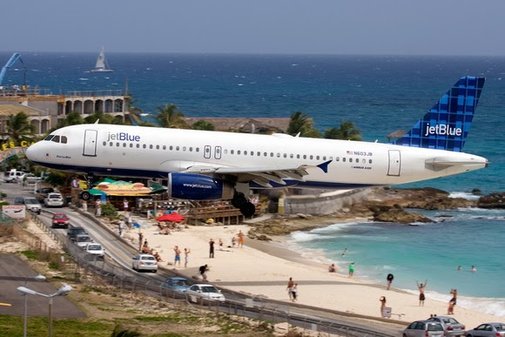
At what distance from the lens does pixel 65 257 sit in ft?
207

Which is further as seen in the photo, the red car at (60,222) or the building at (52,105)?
the building at (52,105)

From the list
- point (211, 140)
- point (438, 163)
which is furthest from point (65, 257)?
point (438, 163)

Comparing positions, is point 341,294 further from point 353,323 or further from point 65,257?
point 65,257

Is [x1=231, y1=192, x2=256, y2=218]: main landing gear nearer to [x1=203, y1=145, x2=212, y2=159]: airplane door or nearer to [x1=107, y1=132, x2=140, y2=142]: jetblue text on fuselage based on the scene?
[x1=203, y1=145, x2=212, y2=159]: airplane door

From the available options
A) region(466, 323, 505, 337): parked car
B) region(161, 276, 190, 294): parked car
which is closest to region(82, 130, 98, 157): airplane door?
region(161, 276, 190, 294): parked car

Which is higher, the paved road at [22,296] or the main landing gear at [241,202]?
the main landing gear at [241,202]

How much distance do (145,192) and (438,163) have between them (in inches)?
1161

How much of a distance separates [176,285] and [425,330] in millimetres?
13755

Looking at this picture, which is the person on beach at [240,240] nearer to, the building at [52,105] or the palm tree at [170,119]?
the palm tree at [170,119]

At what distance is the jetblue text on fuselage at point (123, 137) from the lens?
196ft

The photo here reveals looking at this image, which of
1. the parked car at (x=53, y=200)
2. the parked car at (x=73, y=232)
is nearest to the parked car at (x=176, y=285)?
the parked car at (x=73, y=232)

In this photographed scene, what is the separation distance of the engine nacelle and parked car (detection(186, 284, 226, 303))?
470 centimetres

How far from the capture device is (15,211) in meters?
74.0

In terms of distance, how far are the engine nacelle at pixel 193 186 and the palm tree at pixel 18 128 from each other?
163 feet
